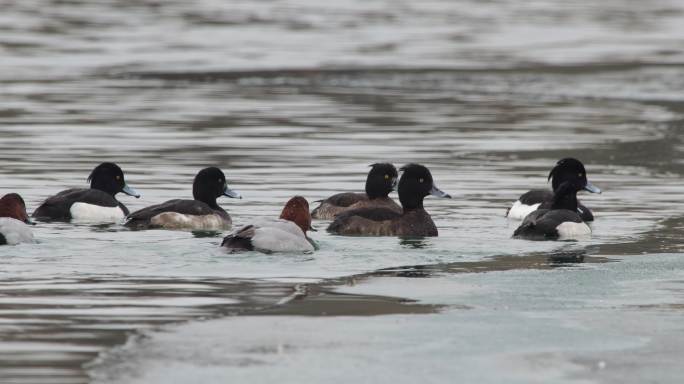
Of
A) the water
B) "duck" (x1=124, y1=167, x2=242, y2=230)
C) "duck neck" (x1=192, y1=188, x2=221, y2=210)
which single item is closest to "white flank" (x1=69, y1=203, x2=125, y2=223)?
the water

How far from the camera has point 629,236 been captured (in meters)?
16.4

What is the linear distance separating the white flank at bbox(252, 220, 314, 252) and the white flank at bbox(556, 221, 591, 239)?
10.0 feet

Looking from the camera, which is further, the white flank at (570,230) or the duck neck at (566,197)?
the duck neck at (566,197)

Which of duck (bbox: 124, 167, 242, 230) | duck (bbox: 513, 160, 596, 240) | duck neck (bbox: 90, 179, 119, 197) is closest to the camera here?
duck (bbox: 513, 160, 596, 240)

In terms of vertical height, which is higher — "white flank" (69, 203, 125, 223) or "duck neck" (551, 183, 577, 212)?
"duck neck" (551, 183, 577, 212)

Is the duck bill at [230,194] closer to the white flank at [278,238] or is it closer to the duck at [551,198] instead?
the duck at [551,198]

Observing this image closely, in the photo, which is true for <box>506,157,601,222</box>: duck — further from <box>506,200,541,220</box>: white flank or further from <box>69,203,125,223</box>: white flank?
<box>69,203,125,223</box>: white flank

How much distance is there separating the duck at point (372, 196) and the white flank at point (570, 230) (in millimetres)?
2491

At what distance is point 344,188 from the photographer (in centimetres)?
2123

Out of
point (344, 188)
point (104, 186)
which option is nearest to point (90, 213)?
point (104, 186)

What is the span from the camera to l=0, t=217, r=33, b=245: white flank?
14.4 metres

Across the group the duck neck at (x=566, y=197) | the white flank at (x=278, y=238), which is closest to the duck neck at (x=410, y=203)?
the duck neck at (x=566, y=197)

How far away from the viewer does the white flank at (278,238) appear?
14.1 meters

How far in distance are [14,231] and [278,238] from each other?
2.52 m
